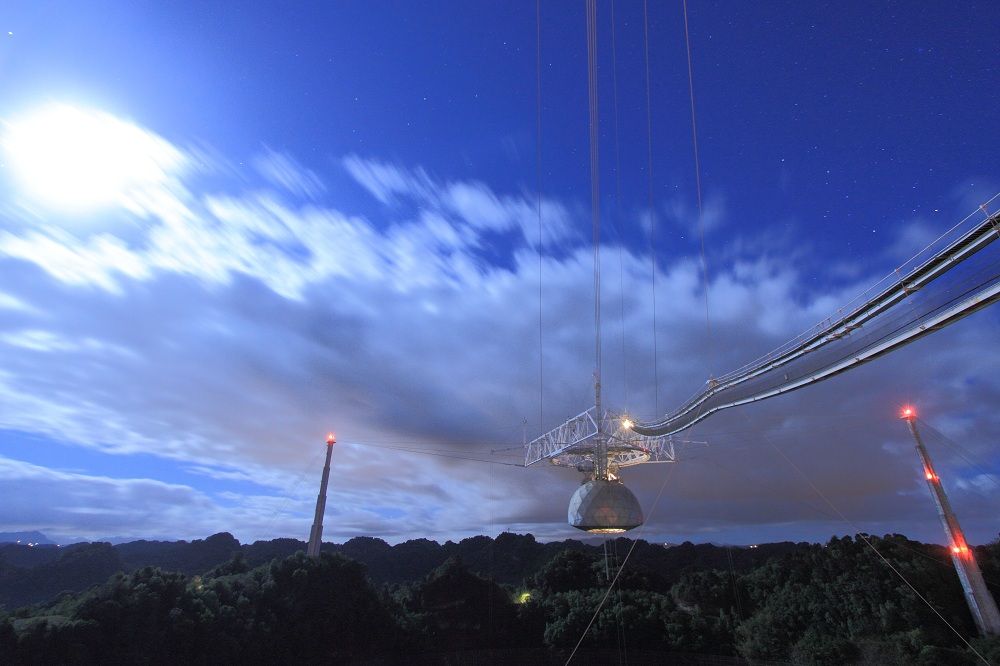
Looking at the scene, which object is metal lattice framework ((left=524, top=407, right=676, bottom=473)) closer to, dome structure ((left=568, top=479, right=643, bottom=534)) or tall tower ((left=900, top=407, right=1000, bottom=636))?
dome structure ((left=568, top=479, right=643, bottom=534))

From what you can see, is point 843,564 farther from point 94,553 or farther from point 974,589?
point 94,553

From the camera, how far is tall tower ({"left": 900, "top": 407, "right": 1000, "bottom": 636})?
37.1 metres

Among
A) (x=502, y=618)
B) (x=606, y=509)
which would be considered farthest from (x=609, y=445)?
(x=502, y=618)

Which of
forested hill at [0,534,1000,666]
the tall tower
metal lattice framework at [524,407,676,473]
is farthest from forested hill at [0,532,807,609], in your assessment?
metal lattice framework at [524,407,676,473]

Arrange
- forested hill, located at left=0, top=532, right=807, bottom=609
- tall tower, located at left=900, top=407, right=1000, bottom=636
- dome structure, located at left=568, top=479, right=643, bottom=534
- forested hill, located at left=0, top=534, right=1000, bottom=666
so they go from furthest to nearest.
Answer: forested hill, located at left=0, top=532, right=807, bottom=609, tall tower, located at left=900, top=407, right=1000, bottom=636, forested hill, located at left=0, top=534, right=1000, bottom=666, dome structure, located at left=568, top=479, right=643, bottom=534

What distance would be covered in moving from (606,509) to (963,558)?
1178 inches

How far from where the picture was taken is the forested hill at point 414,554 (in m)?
76.9

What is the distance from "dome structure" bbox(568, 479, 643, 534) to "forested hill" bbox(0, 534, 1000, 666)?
10.6 feet

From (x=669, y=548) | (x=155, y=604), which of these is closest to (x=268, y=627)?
(x=155, y=604)

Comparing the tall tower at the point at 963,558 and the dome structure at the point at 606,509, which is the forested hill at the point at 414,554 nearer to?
the tall tower at the point at 963,558

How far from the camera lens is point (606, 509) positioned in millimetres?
29719

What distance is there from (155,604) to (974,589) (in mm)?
53188

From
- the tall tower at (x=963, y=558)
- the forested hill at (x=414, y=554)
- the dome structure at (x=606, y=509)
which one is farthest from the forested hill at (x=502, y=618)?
the forested hill at (x=414, y=554)

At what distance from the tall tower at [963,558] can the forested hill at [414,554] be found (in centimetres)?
3321
